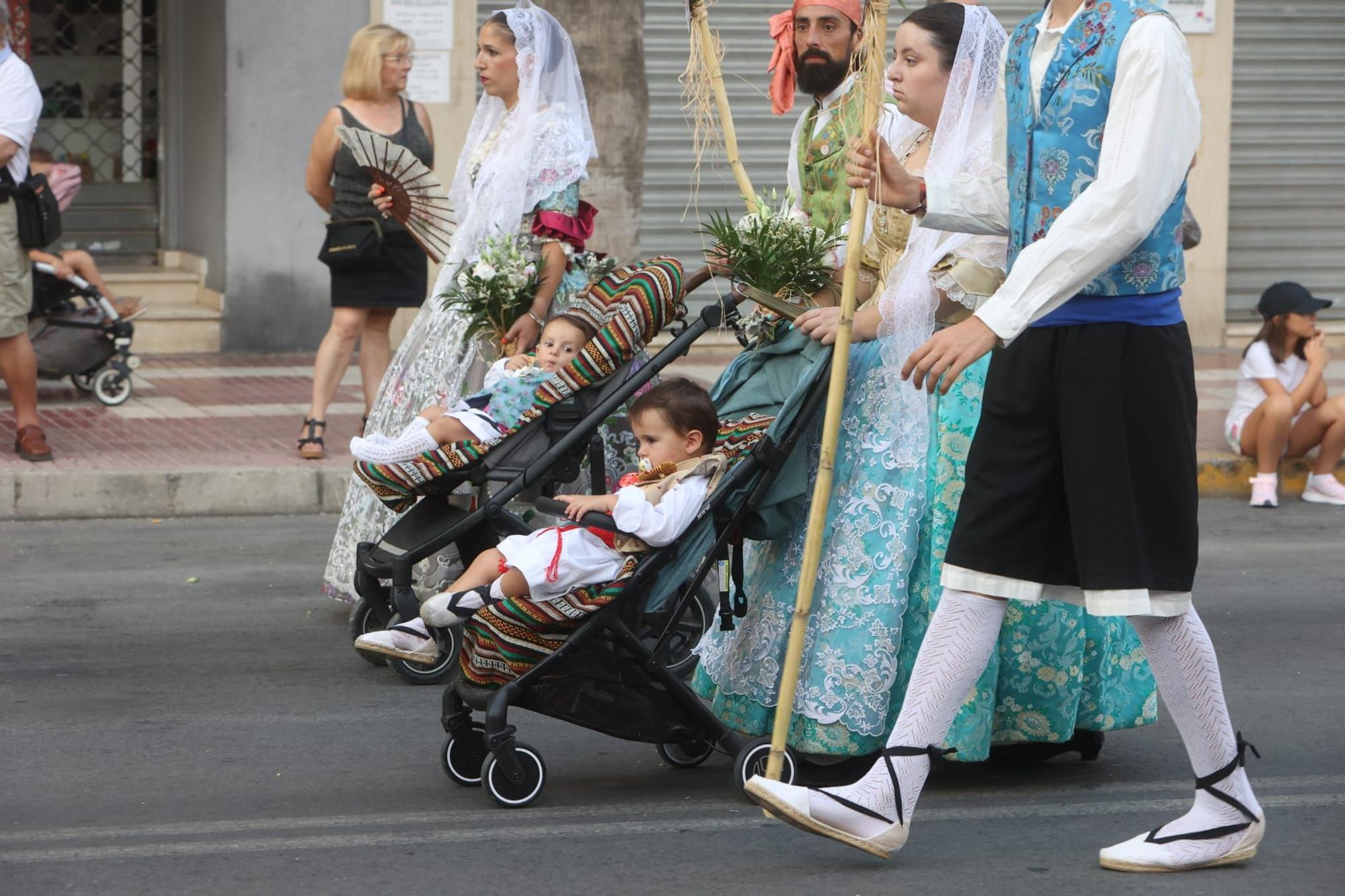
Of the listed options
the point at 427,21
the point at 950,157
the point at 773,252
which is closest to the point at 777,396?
the point at 773,252

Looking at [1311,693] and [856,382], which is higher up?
[856,382]

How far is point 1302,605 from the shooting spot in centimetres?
702

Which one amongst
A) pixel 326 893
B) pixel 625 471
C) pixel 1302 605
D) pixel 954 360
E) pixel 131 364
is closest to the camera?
pixel 954 360

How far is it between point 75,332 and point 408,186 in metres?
3.87

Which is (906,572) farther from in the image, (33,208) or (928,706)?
(33,208)

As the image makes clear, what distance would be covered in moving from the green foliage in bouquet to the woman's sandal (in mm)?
4764

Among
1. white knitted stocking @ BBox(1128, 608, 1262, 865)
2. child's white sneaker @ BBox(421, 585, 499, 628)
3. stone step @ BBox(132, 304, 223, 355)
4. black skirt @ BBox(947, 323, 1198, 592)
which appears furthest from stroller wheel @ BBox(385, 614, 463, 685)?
stone step @ BBox(132, 304, 223, 355)

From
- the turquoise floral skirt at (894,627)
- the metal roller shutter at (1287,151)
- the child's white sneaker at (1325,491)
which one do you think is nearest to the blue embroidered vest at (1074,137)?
the turquoise floral skirt at (894,627)

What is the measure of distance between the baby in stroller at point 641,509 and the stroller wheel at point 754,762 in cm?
52

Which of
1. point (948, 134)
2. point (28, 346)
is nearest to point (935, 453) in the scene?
point (948, 134)

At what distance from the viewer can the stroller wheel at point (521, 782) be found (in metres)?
4.51

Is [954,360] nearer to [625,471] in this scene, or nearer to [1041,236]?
[1041,236]

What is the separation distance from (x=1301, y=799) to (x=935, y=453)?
124cm

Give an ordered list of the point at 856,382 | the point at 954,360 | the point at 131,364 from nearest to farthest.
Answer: the point at 954,360 < the point at 856,382 < the point at 131,364
